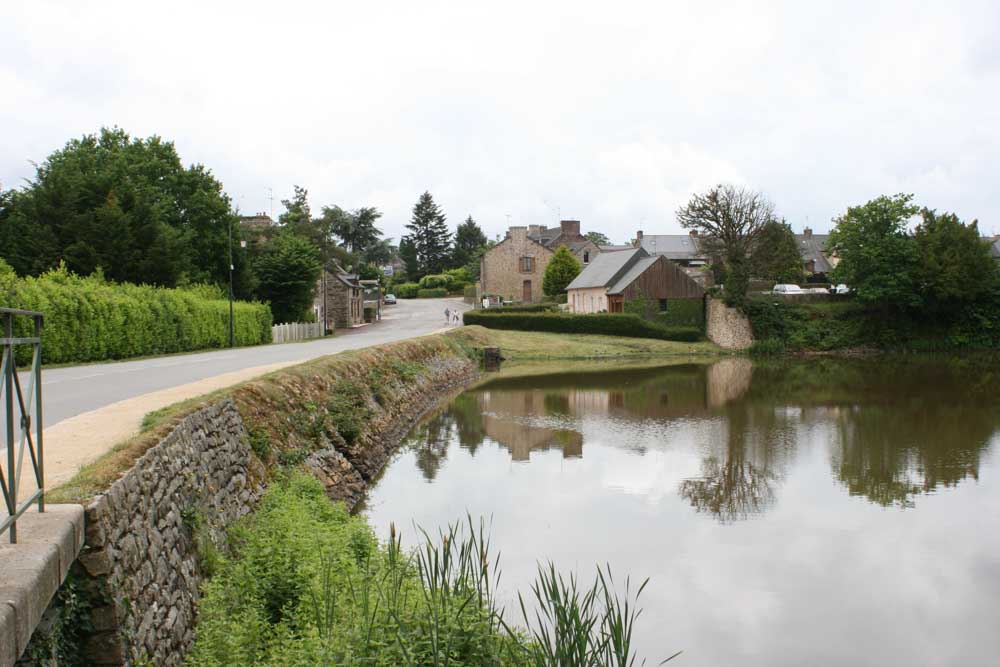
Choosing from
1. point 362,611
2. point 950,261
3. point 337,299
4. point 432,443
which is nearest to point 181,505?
point 362,611

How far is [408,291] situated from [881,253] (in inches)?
2216

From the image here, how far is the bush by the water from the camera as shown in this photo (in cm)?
554

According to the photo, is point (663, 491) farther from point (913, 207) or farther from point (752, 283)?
point (752, 283)

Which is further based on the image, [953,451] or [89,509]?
[953,451]

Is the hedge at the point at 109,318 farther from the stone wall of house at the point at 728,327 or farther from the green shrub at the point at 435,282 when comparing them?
the green shrub at the point at 435,282

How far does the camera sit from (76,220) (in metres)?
33.4

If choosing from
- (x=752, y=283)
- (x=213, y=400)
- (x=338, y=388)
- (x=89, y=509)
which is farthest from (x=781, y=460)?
(x=752, y=283)

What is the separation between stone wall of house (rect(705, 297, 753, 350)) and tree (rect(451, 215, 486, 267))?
53.6 metres

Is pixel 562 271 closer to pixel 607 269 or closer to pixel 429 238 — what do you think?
pixel 607 269

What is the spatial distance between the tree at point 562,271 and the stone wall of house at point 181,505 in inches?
1983

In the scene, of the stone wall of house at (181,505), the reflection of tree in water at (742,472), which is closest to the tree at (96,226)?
the stone wall of house at (181,505)

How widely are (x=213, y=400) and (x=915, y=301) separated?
1776 inches

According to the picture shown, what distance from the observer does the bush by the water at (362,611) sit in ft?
18.2

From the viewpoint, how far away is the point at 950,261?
4494 cm
